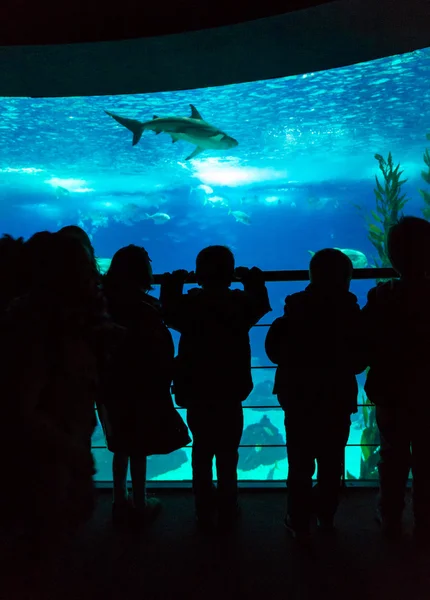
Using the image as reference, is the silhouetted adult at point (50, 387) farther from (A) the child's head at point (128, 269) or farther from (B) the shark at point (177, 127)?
(B) the shark at point (177, 127)

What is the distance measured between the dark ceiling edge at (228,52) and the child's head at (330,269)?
2543 millimetres

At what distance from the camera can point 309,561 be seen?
169 cm

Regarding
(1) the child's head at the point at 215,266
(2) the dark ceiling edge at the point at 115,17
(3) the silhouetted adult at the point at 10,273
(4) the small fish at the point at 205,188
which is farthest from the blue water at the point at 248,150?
(3) the silhouetted adult at the point at 10,273

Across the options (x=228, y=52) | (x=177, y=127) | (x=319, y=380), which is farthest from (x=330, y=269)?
(x=177, y=127)

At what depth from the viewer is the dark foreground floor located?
1484 millimetres

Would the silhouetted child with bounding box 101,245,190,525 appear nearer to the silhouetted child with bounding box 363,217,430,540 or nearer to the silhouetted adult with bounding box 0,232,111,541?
the silhouetted adult with bounding box 0,232,111,541

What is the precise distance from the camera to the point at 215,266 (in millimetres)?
1966

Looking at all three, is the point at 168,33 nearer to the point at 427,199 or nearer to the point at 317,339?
the point at 317,339

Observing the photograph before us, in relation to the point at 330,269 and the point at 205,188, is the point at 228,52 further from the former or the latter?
the point at 205,188

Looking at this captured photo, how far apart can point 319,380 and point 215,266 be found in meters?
0.68

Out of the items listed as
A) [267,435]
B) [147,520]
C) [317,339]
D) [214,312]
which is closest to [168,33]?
[214,312]

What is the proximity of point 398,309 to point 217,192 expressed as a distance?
4865 cm

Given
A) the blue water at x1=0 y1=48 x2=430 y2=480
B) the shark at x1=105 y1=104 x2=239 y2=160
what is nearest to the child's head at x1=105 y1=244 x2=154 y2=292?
the shark at x1=105 y1=104 x2=239 y2=160

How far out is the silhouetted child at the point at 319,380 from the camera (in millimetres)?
1892
